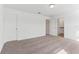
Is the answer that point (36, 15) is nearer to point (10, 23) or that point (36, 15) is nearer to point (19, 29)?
point (19, 29)

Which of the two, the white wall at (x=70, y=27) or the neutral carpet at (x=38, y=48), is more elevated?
the white wall at (x=70, y=27)

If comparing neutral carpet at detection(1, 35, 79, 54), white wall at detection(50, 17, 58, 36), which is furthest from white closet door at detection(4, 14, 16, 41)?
white wall at detection(50, 17, 58, 36)

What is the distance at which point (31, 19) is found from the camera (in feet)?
19.8

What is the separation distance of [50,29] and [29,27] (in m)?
2.21

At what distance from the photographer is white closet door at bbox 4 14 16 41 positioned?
4.61m

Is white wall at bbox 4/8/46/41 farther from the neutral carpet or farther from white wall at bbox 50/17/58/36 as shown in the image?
the neutral carpet

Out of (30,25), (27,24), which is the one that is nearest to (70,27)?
(30,25)

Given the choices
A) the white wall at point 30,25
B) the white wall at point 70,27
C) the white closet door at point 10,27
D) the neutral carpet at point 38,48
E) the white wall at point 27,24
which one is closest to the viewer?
the neutral carpet at point 38,48

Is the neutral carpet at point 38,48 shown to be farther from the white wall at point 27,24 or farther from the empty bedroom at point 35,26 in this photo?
the white wall at point 27,24

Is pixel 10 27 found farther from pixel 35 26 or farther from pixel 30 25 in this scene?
pixel 35 26

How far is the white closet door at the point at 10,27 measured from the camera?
4.61 metres

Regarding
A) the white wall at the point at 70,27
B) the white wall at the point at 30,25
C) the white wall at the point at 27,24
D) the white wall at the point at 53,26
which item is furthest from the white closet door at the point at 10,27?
the white wall at the point at 53,26
